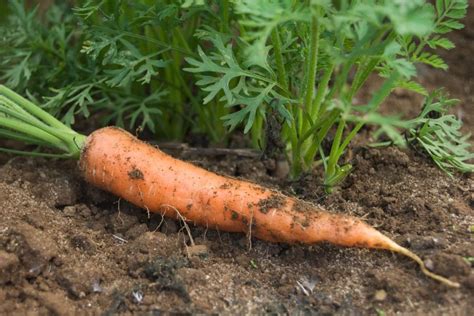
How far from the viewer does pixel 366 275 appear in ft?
6.40

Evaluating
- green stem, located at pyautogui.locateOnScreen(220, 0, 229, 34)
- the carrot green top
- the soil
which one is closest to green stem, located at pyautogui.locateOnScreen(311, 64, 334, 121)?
the soil

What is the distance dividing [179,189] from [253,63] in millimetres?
529

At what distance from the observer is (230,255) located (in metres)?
2.10

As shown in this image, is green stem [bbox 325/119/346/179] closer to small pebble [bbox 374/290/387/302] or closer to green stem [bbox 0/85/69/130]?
small pebble [bbox 374/290/387/302]

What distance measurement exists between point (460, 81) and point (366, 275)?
1457mm

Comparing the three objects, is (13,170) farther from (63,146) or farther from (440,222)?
(440,222)

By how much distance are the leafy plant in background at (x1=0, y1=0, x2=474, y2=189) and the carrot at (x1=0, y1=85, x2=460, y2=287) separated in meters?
0.15

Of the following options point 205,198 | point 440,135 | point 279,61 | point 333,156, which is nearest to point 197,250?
point 205,198

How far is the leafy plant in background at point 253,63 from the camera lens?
1.79m

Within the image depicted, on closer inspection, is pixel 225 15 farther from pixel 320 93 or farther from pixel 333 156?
pixel 333 156

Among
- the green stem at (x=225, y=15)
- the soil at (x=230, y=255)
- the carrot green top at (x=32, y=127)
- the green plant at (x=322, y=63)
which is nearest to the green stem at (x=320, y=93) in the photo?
the green plant at (x=322, y=63)

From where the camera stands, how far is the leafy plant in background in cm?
179

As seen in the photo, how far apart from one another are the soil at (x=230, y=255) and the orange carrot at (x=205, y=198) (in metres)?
0.06

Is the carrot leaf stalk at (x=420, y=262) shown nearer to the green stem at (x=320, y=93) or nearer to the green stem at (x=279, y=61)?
the green stem at (x=320, y=93)
